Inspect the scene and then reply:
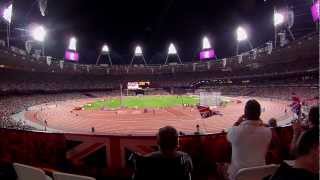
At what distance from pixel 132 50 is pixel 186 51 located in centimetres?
1395

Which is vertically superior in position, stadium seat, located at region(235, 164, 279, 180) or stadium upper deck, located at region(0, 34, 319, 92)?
stadium upper deck, located at region(0, 34, 319, 92)

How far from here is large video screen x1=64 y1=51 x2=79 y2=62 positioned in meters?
59.8

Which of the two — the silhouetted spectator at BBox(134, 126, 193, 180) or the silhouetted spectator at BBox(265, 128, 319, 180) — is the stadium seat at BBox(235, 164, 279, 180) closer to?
the silhouetted spectator at BBox(134, 126, 193, 180)

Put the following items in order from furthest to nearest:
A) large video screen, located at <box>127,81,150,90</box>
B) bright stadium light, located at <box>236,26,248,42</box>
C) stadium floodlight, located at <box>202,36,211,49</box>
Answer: large video screen, located at <box>127,81,150,90</box> < stadium floodlight, located at <box>202,36,211,49</box> < bright stadium light, located at <box>236,26,248,42</box>

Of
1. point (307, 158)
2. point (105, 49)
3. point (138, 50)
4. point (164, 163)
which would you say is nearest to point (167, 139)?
point (164, 163)

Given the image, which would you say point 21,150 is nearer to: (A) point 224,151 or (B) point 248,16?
(A) point 224,151

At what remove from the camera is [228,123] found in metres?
20.5

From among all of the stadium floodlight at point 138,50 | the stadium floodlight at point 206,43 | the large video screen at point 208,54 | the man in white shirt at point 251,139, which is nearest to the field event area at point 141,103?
the stadium floodlight at point 206,43

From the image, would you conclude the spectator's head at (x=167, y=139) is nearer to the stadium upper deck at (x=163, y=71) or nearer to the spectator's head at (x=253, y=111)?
the spectator's head at (x=253, y=111)

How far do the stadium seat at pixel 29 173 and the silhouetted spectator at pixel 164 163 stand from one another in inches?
60.7

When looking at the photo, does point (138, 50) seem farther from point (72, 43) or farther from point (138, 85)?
point (72, 43)

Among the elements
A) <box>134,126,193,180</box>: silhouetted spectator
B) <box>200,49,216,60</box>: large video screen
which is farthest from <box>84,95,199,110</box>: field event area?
<box>134,126,193,180</box>: silhouetted spectator

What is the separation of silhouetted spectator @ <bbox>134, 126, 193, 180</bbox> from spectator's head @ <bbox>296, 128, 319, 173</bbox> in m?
1.47

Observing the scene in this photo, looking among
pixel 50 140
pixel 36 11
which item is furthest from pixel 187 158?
pixel 36 11
